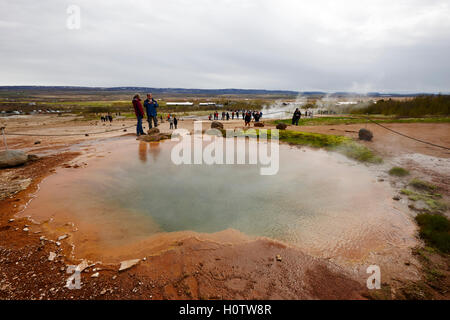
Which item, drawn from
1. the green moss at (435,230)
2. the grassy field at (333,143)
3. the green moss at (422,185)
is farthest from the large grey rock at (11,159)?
the green moss at (422,185)

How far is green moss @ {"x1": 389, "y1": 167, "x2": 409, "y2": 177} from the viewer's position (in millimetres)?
7241

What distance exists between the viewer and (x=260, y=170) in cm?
798

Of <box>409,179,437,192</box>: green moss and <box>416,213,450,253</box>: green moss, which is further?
<box>409,179,437,192</box>: green moss

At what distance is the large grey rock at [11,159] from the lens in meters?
7.74

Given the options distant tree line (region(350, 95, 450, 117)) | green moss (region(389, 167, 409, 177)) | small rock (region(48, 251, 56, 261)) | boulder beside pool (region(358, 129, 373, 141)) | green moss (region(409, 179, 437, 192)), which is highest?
distant tree line (region(350, 95, 450, 117))

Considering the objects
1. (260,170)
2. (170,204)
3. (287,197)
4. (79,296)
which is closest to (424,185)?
(287,197)

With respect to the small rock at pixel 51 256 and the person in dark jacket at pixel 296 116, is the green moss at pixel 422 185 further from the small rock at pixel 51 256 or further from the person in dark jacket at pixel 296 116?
the person in dark jacket at pixel 296 116

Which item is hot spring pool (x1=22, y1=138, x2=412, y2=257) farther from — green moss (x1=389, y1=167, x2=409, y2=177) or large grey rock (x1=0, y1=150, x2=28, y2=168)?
large grey rock (x1=0, y1=150, x2=28, y2=168)

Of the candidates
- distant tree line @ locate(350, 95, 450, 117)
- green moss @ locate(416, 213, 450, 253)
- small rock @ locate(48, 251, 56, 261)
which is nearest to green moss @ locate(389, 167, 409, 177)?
green moss @ locate(416, 213, 450, 253)

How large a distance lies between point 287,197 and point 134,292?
4215 millimetres

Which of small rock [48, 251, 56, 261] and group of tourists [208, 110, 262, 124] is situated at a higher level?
group of tourists [208, 110, 262, 124]

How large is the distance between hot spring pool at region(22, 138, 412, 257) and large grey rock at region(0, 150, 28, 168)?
254 cm

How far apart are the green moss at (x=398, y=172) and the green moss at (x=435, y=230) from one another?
3.02 meters
